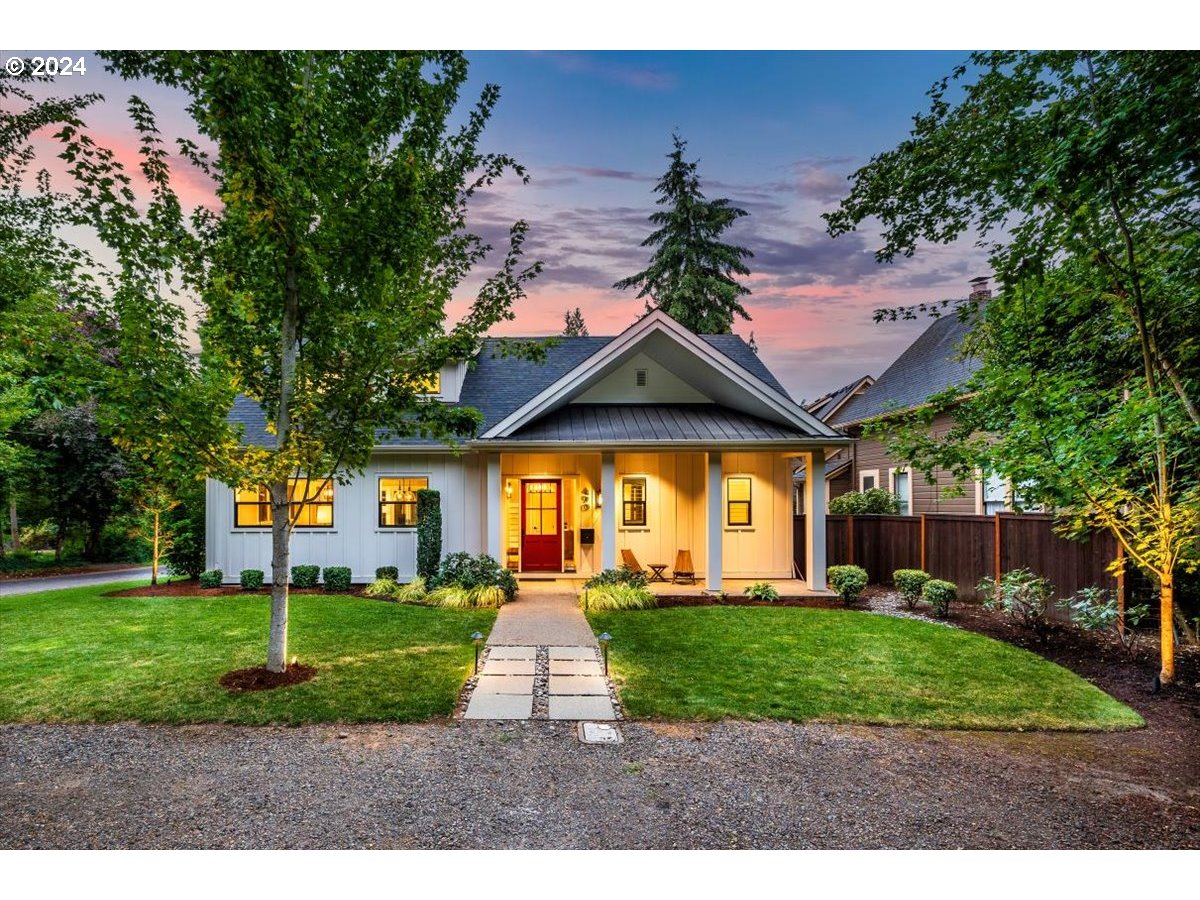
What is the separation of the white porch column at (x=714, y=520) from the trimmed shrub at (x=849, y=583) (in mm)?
2149

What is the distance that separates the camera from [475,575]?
34.7 feet

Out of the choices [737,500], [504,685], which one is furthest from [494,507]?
[737,500]

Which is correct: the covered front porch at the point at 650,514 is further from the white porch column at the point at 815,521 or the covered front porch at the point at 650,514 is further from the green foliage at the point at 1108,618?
the green foliage at the point at 1108,618

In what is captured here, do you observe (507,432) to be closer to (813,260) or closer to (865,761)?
(813,260)

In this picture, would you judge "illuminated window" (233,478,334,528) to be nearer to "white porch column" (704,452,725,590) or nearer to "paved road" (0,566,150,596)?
"paved road" (0,566,150,596)

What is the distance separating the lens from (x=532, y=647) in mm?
7438

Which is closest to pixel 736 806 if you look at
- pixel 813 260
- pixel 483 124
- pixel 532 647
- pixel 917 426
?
pixel 532 647

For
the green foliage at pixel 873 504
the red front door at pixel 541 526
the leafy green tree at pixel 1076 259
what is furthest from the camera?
the green foliage at pixel 873 504

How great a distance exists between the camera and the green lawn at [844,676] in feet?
17.3

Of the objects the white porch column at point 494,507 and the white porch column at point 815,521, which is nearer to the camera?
the white porch column at point 494,507

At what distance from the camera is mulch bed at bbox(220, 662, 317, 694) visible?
572 cm

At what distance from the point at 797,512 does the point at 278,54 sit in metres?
14.6

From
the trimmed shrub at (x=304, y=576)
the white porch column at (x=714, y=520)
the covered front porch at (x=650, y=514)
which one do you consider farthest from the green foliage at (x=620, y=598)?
the trimmed shrub at (x=304, y=576)

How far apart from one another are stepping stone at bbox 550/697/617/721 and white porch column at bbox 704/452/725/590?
5736mm
